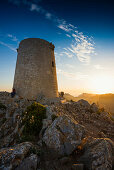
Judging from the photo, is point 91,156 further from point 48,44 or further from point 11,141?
point 48,44

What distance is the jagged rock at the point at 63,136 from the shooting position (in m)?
3.52

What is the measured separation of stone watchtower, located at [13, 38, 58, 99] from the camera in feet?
41.1

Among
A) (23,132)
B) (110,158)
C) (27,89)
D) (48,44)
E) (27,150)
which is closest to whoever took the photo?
(110,158)

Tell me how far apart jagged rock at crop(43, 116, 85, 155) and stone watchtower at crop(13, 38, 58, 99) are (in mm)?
8775

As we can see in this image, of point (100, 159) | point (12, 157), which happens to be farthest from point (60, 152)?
point (12, 157)

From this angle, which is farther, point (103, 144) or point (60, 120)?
point (60, 120)

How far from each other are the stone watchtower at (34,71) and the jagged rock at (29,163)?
9848 mm

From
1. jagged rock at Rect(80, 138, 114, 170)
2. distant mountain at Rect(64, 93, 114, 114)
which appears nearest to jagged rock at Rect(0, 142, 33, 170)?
jagged rock at Rect(80, 138, 114, 170)

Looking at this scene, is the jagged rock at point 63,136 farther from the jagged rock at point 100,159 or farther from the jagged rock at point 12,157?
the jagged rock at point 12,157

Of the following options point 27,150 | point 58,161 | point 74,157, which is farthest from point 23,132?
point 74,157

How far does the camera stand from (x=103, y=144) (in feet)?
10.4

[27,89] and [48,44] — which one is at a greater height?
[48,44]

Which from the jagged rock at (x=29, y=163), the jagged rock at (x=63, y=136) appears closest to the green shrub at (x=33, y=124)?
the jagged rock at (x=63, y=136)

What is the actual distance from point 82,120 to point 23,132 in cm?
590
